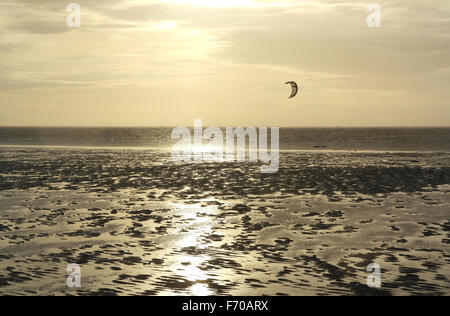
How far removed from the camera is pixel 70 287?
35.3 feet

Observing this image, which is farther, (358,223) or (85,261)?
(358,223)

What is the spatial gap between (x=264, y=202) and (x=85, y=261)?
11.5 meters

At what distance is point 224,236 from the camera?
1584 cm

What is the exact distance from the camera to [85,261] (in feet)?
42.2

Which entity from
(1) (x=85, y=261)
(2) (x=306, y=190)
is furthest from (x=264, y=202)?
(1) (x=85, y=261)

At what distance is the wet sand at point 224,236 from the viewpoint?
36.4 feet

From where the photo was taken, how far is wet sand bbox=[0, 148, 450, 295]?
36.4ft

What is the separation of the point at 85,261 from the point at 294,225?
25.5 ft

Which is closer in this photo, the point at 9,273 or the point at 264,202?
the point at 9,273

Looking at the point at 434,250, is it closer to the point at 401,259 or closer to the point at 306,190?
the point at 401,259
